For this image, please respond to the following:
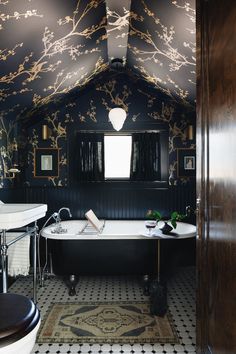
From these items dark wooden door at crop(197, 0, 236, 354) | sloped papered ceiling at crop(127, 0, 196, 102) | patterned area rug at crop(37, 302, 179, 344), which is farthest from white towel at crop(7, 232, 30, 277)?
sloped papered ceiling at crop(127, 0, 196, 102)

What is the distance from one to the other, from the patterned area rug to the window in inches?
78.1

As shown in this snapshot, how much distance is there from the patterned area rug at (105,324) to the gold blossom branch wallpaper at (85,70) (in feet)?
5.38

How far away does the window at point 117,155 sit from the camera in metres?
4.13

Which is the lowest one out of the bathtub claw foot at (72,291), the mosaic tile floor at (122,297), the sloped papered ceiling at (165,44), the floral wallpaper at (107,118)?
the mosaic tile floor at (122,297)

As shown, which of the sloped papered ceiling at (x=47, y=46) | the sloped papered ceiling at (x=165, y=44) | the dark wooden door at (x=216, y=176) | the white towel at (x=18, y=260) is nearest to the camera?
the dark wooden door at (x=216, y=176)

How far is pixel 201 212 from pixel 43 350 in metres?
1.50

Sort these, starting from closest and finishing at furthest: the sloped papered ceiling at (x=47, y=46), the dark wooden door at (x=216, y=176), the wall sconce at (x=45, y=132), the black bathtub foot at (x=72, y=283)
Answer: the dark wooden door at (x=216, y=176) < the sloped papered ceiling at (x=47, y=46) < the black bathtub foot at (x=72, y=283) < the wall sconce at (x=45, y=132)

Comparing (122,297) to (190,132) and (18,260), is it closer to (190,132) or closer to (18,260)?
(18,260)

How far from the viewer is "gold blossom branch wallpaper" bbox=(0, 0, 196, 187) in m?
2.10

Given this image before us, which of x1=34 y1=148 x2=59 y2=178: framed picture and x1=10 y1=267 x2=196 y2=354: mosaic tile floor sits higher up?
x1=34 y1=148 x2=59 y2=178: framed picture

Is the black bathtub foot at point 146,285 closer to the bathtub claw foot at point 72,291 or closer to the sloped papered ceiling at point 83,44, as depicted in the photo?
the bathtub claw foot at point 72,291

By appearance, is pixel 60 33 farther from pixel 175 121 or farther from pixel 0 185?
pixel 175 121

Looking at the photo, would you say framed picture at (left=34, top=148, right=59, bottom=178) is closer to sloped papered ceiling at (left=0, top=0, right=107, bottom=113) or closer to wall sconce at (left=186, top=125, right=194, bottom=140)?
sloped papered ceiling at (left=0, top=0, right=107, bottom=113)

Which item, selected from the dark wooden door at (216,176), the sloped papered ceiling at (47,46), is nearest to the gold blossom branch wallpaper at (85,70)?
the sloped papered ceiling at (47,46)
